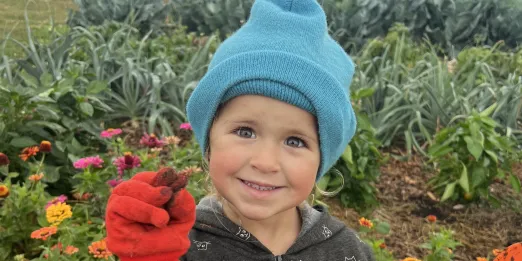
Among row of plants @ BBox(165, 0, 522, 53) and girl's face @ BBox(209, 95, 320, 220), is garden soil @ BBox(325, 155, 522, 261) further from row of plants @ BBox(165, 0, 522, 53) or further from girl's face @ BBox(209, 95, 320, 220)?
row of plants @ BBox(165, 0, 522, 53)

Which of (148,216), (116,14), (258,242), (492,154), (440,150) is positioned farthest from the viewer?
(116,14)

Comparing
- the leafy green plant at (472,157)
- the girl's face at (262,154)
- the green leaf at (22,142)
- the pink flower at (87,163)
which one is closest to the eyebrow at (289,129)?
the girl's face at (262,154)

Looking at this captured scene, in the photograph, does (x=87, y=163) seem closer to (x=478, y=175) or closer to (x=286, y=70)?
(x=286, y=70)

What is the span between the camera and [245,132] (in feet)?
4.97

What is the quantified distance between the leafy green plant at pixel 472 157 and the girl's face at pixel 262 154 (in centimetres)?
210

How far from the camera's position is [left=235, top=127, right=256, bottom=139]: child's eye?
4.94 feet

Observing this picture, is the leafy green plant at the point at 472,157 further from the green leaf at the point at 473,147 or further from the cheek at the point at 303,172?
the cheek at the point at 303,172

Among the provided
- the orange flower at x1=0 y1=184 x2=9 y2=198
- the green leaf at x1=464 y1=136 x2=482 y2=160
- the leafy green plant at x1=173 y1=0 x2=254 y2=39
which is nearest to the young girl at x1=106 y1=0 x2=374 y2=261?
the orange flower at x1=0 y1=184 x2=9 y2=198

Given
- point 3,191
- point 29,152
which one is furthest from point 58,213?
point 29,152

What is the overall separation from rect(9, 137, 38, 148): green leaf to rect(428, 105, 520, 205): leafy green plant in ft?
6.99

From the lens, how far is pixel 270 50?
1495 millimetres

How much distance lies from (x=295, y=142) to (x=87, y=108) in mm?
2113

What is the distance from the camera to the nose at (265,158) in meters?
1.47

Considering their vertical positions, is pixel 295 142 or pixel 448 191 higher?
pixel 295 142
